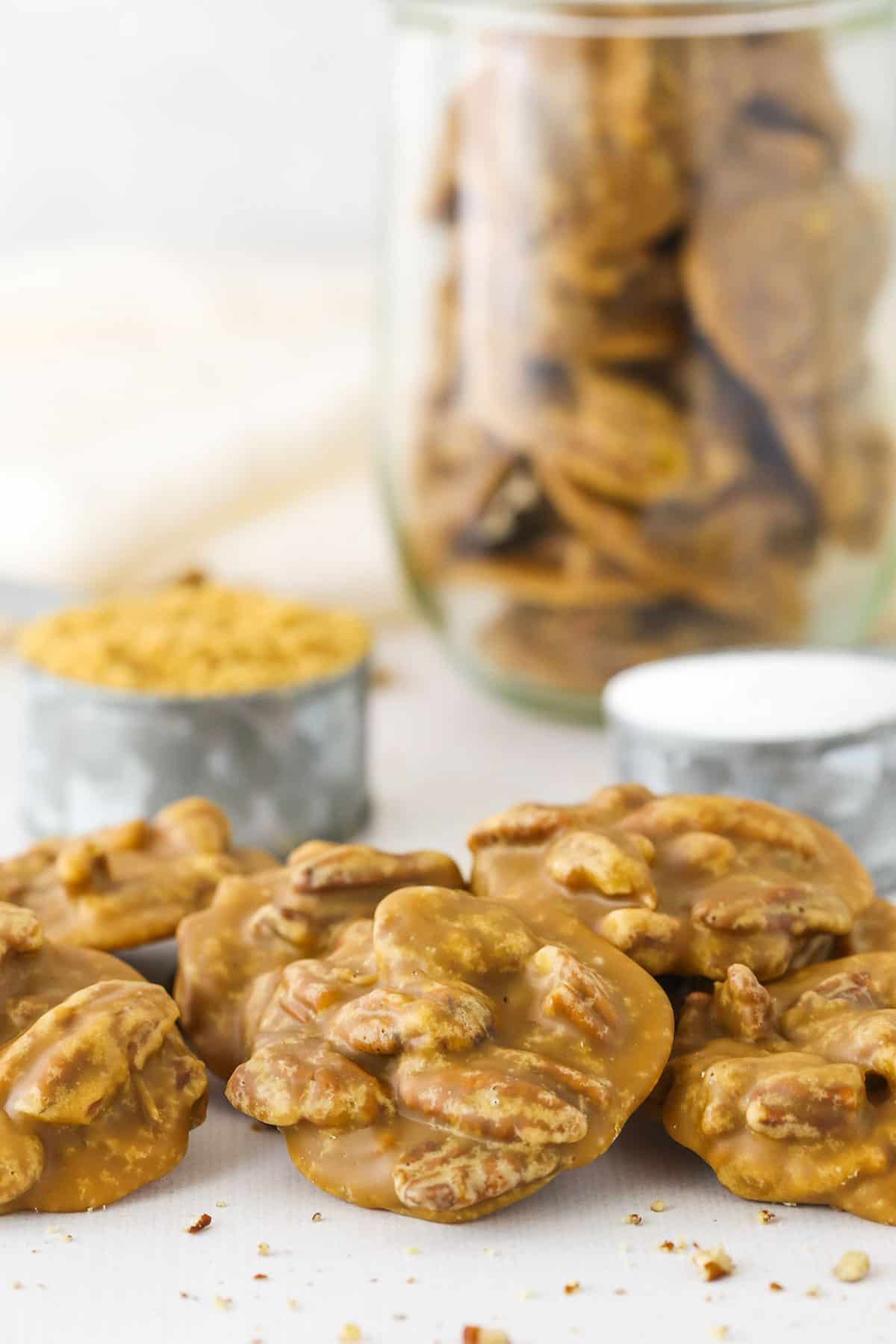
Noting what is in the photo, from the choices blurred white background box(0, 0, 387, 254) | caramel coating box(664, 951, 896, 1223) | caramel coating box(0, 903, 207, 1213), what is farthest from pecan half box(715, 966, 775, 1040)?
blurred white background box(0, 0, 387, 254)

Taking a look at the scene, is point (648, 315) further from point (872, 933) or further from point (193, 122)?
point (193, 122)

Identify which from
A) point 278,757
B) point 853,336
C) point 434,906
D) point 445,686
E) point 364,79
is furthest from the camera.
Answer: point 364,79

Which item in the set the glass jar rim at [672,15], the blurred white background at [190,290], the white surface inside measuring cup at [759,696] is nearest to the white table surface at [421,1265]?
the white surface inside measuring cup at [759,696]

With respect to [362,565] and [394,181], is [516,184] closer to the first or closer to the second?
[394,181]

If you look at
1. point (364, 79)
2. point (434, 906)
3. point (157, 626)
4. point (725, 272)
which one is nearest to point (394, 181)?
point (725, 272)

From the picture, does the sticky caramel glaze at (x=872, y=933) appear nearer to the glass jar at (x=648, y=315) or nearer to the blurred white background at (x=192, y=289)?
the glass jar at (x=648, y=315)

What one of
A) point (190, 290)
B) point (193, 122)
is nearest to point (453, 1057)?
point (190, 290)
